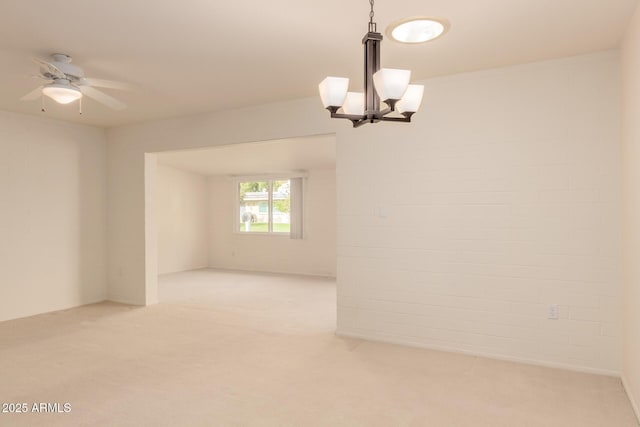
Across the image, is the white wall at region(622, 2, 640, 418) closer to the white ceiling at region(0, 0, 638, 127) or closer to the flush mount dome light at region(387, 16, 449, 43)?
the white ceiling at region(0, 0, 638, 127)

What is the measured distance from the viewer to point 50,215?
17.5 feet

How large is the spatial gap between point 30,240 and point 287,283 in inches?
153

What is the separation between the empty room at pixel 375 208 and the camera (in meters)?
2.56

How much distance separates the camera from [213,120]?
5.06 metres

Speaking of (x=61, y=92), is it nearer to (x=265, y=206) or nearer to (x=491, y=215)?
(x=491, y=215)

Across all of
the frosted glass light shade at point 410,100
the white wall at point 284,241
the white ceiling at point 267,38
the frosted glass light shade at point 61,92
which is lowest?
the white wall at point 284,241

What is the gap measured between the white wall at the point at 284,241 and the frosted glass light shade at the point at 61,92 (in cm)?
534

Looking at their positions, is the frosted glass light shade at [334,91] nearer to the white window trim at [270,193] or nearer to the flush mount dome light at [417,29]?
the flush mount dome light at [417,29]

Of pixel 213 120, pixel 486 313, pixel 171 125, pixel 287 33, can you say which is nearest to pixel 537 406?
Result: pixel 486 313

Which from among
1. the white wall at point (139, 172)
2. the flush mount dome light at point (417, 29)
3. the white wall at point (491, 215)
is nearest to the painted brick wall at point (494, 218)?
the white wall at point (491, 215)

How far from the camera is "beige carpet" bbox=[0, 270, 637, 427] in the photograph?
254cm

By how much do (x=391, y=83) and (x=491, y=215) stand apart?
219 cm

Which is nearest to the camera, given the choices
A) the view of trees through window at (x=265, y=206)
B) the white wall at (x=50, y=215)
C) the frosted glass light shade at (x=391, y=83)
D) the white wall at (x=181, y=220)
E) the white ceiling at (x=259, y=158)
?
the frosted glass light shade at (x=391, y=83)

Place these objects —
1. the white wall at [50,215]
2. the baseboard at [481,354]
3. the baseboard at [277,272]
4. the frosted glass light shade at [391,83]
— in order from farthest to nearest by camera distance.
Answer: the baseboard at [277,272], the white wall at [50,215], the baseboard at [481,354], the frosted glass light shade at [391,83]
